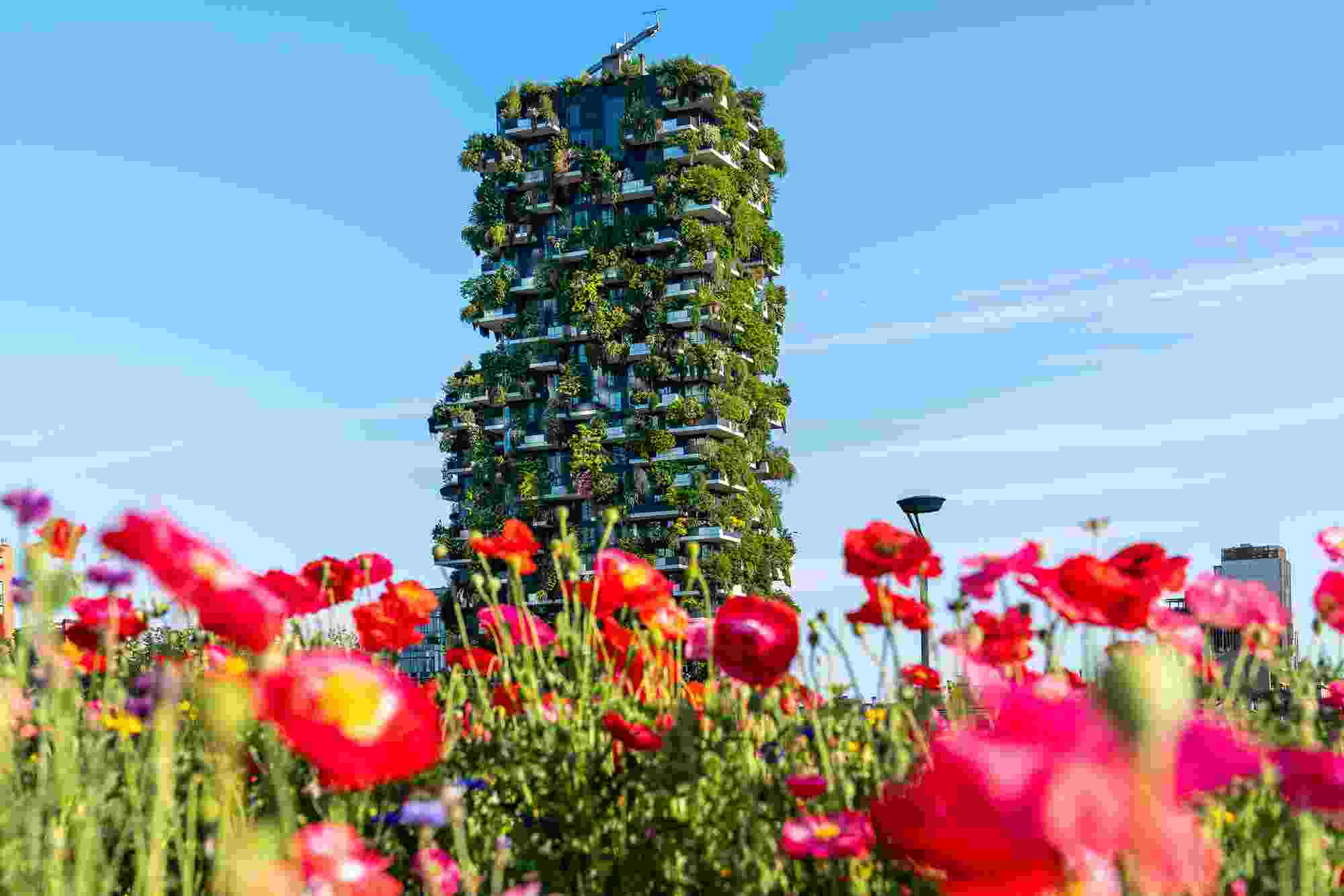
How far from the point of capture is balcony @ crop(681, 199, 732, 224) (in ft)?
105

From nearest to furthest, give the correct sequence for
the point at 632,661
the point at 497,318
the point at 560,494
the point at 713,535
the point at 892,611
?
1. the point at 892,611
2. the point at 632,661
3. the point at 713,535
4. the point at 560,494
5. the point at 497,318

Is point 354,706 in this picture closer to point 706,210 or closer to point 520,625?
point 520,625

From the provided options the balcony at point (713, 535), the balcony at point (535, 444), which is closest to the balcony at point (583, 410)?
the balcony at point (535, 444)

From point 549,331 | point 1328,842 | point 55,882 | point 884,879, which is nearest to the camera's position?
point 55,882

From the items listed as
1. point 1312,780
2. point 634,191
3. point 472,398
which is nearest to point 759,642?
point 1312,780

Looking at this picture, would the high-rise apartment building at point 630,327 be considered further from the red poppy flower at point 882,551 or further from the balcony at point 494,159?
the red poppy flower at point 882,551

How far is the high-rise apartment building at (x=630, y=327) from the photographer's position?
3098 cm

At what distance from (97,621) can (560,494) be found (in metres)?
29.7

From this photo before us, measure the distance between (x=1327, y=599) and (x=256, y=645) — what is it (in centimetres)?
177

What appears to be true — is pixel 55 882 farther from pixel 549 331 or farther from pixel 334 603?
pixel 549 331

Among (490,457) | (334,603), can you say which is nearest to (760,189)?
(490,457)

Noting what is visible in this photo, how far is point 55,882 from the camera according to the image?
1530 mm

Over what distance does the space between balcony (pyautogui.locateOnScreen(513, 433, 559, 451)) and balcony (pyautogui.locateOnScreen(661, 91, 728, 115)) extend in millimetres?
8840

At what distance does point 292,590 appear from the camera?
2.02 metres
